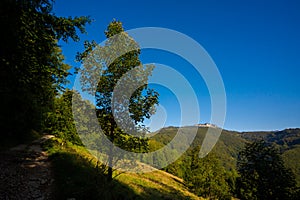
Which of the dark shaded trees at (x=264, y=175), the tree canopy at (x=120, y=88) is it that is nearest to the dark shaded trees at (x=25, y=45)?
the tree canopy at (x=120, y=88)

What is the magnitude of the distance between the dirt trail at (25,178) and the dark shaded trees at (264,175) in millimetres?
25670

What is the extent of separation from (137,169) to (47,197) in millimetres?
4588

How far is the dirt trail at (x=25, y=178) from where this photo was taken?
8.39 m

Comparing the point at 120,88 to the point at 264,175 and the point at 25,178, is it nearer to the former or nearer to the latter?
the point at 25,178

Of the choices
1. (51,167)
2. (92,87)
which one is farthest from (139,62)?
(51,167)

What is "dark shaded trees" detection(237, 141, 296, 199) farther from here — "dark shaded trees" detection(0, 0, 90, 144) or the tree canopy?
"dark shaded trees" detection(0, 0, 90, 144)

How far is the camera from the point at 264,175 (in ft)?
80.6

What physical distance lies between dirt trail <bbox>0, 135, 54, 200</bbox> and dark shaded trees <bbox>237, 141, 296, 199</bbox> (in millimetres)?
25670

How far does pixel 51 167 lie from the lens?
12438 mm

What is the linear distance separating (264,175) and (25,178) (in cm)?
2761

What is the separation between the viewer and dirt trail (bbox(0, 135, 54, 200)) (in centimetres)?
839

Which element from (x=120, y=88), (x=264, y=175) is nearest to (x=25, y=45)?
(x=120, y=88)

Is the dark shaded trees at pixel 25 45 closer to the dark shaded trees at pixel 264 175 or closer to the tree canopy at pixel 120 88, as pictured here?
the tree canopy at pixel 120 88

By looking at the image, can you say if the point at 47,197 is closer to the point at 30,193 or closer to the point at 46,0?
the point at 30,193
